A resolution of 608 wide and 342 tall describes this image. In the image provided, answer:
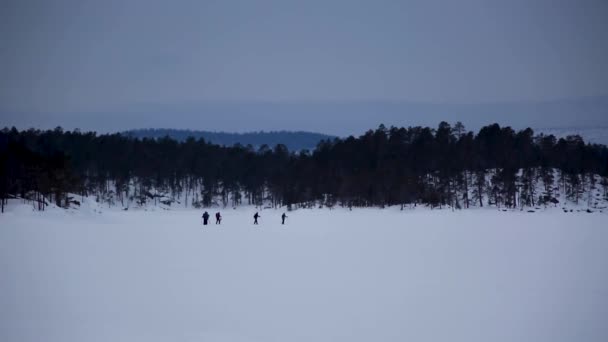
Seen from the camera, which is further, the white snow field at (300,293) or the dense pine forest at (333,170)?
the dense pine forest at (333,170)

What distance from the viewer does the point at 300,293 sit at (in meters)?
11.7

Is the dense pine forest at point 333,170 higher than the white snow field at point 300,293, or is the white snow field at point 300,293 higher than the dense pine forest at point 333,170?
the dense pine forest at point 333,170

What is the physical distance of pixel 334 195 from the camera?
75312 millimetres

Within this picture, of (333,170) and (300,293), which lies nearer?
(300,293)

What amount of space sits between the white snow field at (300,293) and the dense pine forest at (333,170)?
3503cm

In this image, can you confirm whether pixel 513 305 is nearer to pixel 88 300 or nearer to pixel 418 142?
pixel 88 300

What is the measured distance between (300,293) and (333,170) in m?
70.2

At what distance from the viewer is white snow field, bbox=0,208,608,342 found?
9.01 meters

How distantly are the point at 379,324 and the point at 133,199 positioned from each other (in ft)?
317

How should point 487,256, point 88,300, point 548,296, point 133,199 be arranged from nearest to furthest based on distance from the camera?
1. point 88,300
2. point 548,296
3. point 487,256
4. point 133,199

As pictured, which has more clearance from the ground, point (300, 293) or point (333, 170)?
point (333, 170)

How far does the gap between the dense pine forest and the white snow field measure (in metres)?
35.0

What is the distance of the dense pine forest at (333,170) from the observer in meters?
64.8

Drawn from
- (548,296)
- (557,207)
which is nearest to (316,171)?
(557,207)
